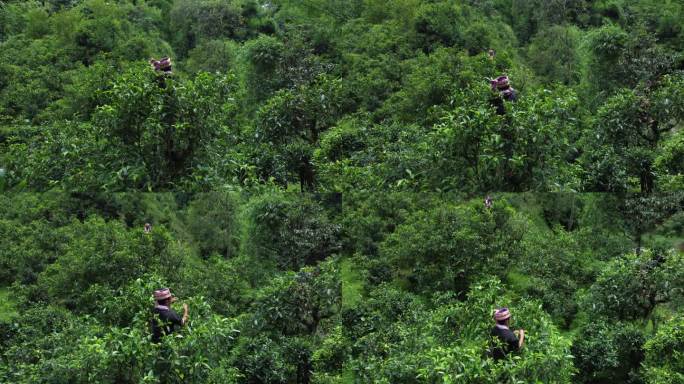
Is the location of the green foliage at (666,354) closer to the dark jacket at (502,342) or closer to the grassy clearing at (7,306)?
the dark jacket at (502,342)

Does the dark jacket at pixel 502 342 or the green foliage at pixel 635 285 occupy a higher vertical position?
the dark jacket at pixel 502 342

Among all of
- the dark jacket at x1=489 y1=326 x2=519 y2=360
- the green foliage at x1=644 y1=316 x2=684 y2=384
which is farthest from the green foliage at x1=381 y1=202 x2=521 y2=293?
the dark jacket at x1=489 y1=326 x2=519 y2=360

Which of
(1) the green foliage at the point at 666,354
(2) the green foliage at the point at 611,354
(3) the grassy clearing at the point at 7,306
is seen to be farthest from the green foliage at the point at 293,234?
(1) the green foliage at the point at 666,354

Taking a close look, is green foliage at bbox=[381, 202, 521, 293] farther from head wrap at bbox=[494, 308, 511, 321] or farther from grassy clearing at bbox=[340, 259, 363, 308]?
head wrap at bbox=[494, 308, 511, 321]

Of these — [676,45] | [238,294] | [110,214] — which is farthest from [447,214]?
[676,45]

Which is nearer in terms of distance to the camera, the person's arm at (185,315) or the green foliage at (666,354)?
the person's arm at (185,315)

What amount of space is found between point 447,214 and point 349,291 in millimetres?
1761

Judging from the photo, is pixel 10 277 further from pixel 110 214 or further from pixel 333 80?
pixel 333 80

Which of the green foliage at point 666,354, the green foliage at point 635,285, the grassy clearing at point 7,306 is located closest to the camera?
the green foliage at point 666,354

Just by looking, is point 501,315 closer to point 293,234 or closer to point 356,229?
point 356,229

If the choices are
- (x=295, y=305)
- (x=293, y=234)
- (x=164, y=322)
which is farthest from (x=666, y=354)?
(x=164, y=322)

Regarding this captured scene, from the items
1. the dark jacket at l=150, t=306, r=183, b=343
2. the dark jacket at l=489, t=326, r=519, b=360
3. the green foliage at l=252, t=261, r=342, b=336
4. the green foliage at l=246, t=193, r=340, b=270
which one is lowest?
the green foliage at l=252, t=261, r=342, b=336

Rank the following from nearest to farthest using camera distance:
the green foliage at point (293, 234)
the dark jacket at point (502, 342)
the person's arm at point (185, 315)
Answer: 1. the dark jacket at point (502, 342)
2. the person's arm at point (185, 315)
3. the green foliage at point (293, 234)

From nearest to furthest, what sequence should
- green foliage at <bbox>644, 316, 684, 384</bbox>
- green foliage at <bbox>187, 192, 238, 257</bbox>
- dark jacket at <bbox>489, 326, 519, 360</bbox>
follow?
dark jacket at <bbox>489, 326, 519, 360</bbox> < green foliage at <bbox>644, 316, 684, 384</bbox> < green foliage at <bbox>187, 192, 238, 257</bbox>
